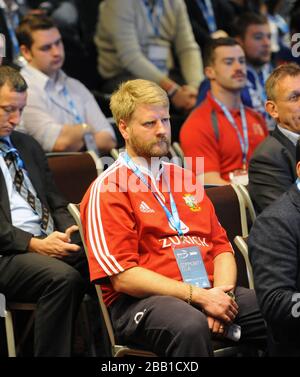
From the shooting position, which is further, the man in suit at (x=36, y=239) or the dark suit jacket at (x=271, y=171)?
the dark suit jacket at (x=271, y=171)

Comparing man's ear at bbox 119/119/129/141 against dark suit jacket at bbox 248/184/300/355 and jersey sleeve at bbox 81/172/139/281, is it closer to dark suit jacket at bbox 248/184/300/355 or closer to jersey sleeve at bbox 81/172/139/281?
jersey sleeve at bbox 81/172/139/281

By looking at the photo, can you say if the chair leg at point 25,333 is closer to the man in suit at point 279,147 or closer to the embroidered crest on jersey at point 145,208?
the embroidered crest on jersey at point 145,208

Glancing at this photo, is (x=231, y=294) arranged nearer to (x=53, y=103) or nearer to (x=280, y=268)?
(x=280, y=268)

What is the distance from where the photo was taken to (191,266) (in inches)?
136

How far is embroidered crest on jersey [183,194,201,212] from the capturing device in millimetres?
3611

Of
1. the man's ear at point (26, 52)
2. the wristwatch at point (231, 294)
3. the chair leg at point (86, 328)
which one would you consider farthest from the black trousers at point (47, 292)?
the man's ear at point (26, 52)

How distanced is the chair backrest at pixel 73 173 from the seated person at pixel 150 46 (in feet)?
5.66

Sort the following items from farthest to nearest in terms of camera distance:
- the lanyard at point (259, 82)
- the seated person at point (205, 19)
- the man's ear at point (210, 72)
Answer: the seated person at point (205, 19), the lanyard at point (259, 82), the man's ear at point (210, 72)

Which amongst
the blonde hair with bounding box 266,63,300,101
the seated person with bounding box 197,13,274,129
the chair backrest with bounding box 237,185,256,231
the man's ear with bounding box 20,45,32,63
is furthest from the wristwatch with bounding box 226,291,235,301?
the seated person with bounding box 197,13,274,129

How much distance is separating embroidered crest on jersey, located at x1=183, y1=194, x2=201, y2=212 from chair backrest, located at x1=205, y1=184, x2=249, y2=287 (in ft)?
0.83

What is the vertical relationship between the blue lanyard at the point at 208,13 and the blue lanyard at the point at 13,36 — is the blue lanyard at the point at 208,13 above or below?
below

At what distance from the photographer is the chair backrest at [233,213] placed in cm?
390

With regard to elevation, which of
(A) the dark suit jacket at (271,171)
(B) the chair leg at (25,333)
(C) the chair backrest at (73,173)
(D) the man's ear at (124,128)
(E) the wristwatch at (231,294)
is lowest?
(B) the chair leg at (25,333)
